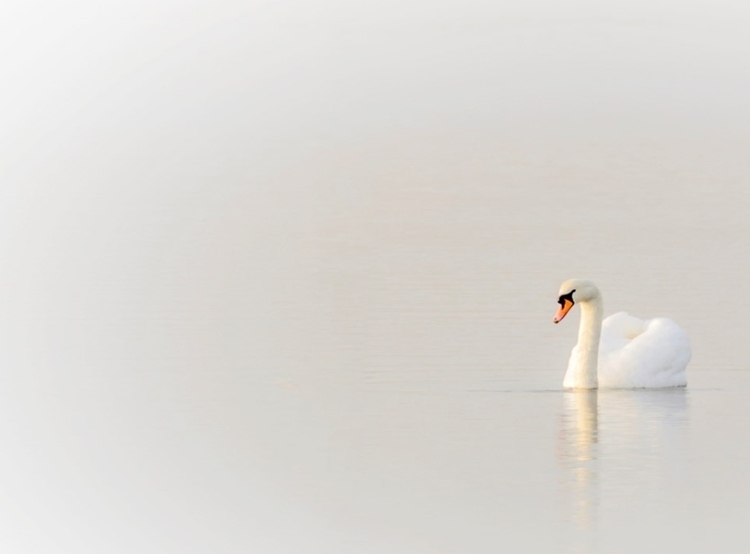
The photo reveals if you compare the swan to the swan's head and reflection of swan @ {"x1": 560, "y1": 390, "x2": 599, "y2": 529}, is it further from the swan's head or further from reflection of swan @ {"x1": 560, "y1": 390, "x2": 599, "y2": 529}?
reflection of swan @ {"x1": 560, "y1": 390, "x2": 599, "y2": 529}

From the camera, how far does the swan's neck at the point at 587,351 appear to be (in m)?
15.1

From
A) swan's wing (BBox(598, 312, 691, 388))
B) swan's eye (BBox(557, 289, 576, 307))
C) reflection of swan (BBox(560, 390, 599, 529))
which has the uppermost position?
swan's eye (BBox(557, 289, 576, 307))

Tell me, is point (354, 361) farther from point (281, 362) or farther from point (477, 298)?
point (477, 298)

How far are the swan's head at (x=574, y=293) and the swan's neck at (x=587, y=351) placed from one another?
6 cm

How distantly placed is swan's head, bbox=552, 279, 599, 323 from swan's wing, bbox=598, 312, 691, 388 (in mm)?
432

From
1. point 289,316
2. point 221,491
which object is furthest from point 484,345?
point 221,491

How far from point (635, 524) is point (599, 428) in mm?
2844

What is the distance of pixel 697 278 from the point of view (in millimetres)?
21234

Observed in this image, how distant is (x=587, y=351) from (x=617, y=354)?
1.04ft

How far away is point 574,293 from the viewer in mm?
15555

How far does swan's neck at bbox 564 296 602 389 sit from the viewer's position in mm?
15117

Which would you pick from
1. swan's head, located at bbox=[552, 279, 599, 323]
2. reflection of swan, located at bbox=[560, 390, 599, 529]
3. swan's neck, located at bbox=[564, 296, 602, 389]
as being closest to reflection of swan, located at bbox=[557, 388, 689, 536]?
reflection of swan, located at bbox=[560, 390, 599, 529]

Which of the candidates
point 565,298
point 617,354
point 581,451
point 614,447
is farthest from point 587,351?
point 581,451

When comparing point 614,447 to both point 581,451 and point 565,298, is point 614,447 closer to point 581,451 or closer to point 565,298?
point 581,451
